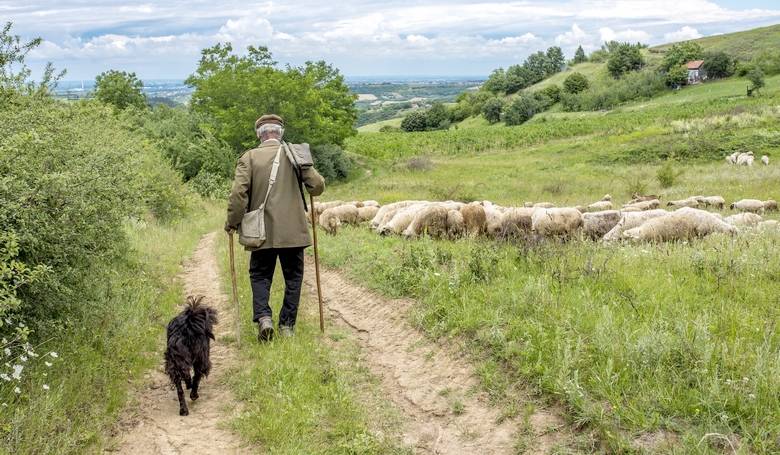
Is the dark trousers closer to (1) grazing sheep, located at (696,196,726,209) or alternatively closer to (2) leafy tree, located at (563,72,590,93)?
(1) grazing sheep, located at (696,196,726,209)

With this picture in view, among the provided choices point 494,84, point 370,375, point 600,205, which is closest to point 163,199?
point 600,205

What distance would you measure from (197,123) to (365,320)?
31.5 meters

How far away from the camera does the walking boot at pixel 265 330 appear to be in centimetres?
623

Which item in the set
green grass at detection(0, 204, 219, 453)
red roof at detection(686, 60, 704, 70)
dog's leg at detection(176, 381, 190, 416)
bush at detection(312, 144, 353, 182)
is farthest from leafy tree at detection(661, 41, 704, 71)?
dog's leg at detection(176, 381, 190, 416)

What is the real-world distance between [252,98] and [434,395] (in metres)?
27.3

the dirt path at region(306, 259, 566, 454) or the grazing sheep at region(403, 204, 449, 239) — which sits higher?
the grazing sheep at region(403, 204, 449, 239)

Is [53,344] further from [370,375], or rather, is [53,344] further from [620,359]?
[620,359]

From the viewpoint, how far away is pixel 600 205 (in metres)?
16.3

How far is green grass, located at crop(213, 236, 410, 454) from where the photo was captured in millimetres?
4273

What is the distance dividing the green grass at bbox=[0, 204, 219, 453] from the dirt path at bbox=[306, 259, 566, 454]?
235cm

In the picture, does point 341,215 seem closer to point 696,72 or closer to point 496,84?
point 696,72

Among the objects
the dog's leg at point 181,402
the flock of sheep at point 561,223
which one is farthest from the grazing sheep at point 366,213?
the dog's leg at point 181,402

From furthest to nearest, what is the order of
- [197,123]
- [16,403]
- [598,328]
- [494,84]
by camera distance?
[494,84]
[197,123]
[598,328]
[16,403]

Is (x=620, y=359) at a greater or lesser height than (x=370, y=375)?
greater
